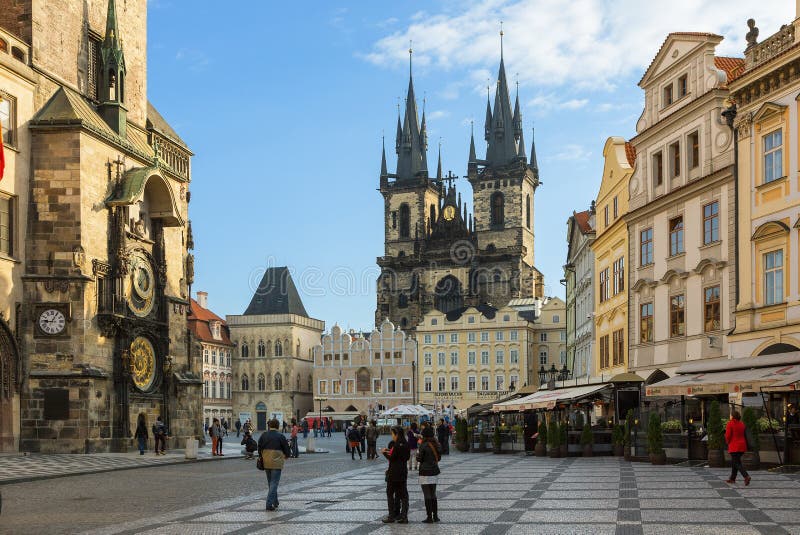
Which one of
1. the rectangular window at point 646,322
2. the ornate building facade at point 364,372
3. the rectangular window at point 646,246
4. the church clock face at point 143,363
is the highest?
the rectangular window at point 646,246

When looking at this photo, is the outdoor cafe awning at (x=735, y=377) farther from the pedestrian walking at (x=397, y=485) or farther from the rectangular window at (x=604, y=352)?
the rectangular window at (x=604, y=352)

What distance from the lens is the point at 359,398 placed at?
113750 millimetres

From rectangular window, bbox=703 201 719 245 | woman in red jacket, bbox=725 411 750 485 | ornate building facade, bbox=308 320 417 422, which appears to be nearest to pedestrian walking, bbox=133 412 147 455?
rectangular window, bbox=703 201 719 245

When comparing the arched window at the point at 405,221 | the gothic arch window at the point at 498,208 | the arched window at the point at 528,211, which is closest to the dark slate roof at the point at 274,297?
the arched window at the point at 405,221

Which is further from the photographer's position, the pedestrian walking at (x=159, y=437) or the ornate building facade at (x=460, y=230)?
the ornate building facade at (x=460, y=230)

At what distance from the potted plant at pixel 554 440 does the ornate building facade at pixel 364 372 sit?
7668 centimetres

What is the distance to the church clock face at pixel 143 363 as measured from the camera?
37.2 m

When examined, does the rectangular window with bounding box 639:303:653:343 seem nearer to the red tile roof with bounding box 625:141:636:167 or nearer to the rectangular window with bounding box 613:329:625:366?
the rectangular window with bounding box 613:329:625:366

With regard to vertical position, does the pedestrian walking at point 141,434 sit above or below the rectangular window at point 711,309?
below

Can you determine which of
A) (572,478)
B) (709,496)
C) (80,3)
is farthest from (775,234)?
Result: (80,3)

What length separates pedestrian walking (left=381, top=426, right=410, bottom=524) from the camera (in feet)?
50.1

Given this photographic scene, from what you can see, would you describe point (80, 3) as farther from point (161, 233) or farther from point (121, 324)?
point (121, 324)

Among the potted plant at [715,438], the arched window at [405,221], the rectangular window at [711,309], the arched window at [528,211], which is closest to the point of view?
the potted plant at [715,438]

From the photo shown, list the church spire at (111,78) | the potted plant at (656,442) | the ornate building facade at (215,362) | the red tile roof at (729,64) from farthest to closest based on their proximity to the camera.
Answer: the ornate building facade at (215,362), the church spire at (111,78), the red tile roof at (729,64), the potted plant at (656,442)
